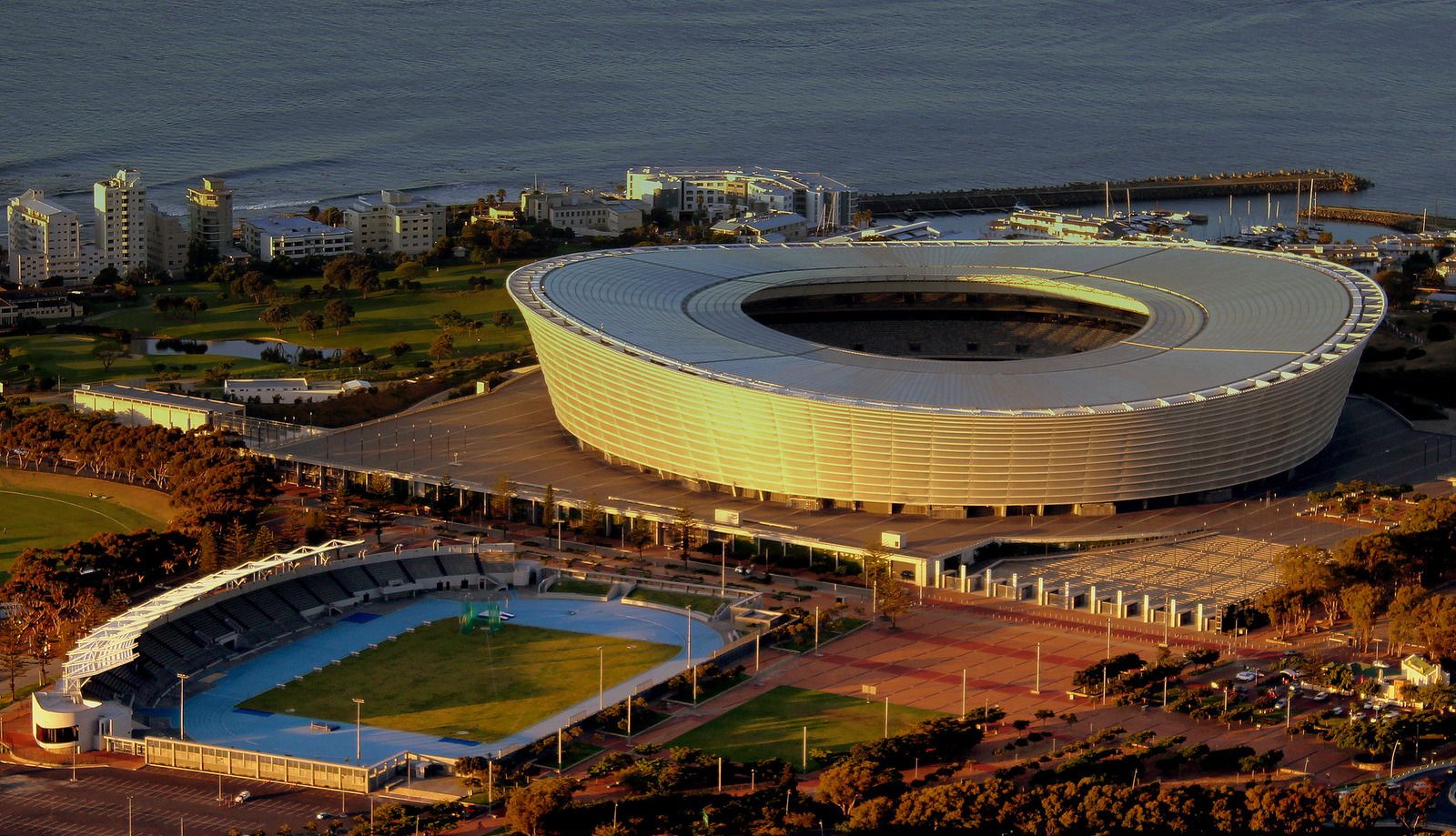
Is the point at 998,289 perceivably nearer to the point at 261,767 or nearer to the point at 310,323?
the point at 310,323

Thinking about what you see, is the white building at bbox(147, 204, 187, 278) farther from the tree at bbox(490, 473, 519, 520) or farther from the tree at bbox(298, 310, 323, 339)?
the tree at bbox(490, 473, 519, 520)

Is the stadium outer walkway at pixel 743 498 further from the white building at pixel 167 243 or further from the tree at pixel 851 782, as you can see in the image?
the white building at pixel 167 243

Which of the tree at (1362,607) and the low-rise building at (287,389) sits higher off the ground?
the low-rise building at (287,389)

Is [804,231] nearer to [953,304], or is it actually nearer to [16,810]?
[953,304]

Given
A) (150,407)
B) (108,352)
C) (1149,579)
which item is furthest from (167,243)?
(1149,579)

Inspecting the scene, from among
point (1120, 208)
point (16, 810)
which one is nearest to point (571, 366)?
point (16, 810)

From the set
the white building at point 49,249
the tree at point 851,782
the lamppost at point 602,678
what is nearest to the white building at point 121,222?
the white building at point 49,249

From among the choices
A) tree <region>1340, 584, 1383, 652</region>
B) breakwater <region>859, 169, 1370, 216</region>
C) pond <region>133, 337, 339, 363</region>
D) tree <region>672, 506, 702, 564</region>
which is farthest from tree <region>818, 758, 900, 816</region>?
breakwater <region>859, 169, 1370, 216</region>
